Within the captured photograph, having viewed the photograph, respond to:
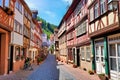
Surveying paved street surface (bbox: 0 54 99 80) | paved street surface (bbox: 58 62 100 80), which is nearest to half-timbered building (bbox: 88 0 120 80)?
paved street surface (bbox: 58 62 100 80)

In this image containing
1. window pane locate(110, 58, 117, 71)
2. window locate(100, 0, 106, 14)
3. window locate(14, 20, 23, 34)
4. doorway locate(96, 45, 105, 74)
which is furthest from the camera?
window locate(14, 20, 23, 34)

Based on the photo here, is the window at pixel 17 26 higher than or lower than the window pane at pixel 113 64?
higher

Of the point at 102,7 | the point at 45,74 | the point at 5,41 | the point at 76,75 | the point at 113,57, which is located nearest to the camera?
the point at 113,57

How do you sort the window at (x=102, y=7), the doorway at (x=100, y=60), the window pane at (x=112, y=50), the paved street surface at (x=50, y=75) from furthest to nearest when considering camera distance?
the doorway at (x=100, y=60) < the paved street surface at (x=50, y=75) < the window at (x=102, y=7) < the window pane at (x=112, y=50)

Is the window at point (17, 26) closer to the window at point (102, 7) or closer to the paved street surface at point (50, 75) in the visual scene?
the paved street surface at point (50, 75)

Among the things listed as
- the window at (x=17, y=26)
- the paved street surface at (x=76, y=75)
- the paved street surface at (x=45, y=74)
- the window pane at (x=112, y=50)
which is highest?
the window at (x=17, y=26)

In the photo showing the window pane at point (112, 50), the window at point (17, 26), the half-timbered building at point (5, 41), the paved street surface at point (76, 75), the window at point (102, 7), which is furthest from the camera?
the window at point (17, 26)

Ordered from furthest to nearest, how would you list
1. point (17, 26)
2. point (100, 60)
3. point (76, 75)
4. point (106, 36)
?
point (17, 26), point (76, 75), point (100, 60), point (106, 36)

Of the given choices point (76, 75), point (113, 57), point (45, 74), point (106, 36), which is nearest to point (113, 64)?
point (113, 57)

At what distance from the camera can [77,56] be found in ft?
79.8

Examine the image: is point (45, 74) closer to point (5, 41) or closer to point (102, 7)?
point (5, 41)

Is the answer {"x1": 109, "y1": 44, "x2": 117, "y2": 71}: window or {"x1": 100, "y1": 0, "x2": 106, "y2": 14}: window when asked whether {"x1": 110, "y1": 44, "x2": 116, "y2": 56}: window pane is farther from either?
{"x1": 100, "y1": 0, "x2": 106, "y2": 14}: window

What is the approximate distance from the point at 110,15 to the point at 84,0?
26.4ft

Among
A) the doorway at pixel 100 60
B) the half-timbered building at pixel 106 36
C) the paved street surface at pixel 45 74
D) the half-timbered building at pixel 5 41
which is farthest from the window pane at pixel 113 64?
the half-timbered building at pixel 5 41
